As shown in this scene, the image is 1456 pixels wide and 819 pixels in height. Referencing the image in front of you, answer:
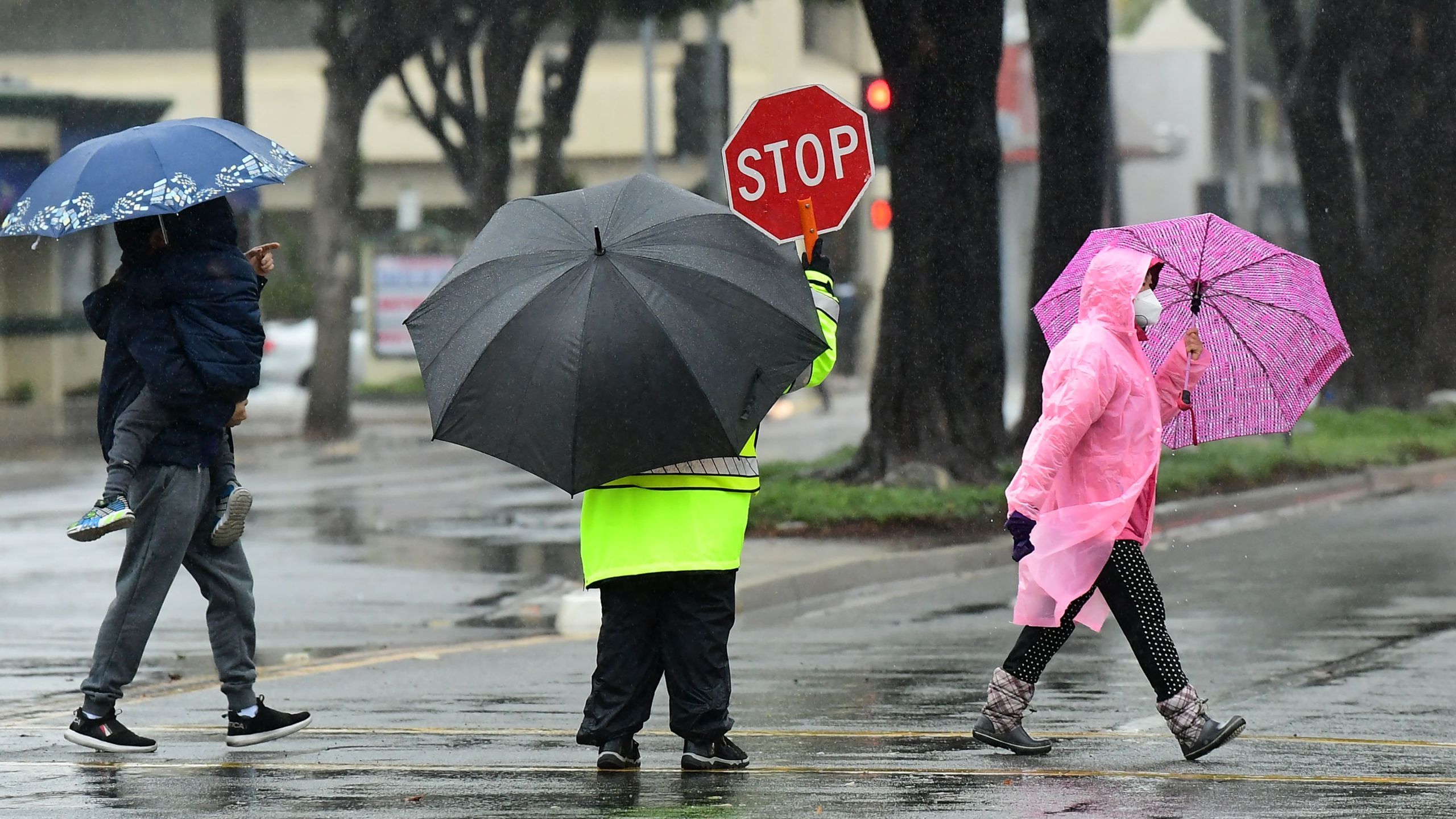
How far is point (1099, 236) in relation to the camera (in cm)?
679

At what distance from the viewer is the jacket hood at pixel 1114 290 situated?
6.39 metres

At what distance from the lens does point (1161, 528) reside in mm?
15344

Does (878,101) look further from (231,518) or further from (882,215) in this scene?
(231,518)

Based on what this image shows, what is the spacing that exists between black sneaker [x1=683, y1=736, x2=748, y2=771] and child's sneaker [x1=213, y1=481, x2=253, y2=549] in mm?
1681

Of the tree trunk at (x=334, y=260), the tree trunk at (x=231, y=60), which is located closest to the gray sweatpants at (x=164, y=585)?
the tree trunk at (x=334, y=260)

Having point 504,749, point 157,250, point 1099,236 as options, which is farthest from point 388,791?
point 1099,236

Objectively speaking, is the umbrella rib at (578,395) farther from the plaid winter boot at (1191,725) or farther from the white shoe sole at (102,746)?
the plaid winter boot at (1191,725)

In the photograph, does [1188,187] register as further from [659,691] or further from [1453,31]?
[659,691]

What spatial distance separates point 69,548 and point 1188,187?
4289 centimetres

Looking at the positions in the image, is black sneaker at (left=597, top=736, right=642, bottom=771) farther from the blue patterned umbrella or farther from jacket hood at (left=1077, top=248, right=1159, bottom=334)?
the blue patterned umbrella

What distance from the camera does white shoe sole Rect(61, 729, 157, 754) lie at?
21.9ft

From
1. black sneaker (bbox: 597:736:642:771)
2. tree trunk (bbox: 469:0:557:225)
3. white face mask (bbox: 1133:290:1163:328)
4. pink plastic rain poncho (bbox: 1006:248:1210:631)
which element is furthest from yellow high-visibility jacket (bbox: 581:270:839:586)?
tree trunk (bbox: 469:0:557:225)

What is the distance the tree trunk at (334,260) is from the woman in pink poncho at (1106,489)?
64.8 feet

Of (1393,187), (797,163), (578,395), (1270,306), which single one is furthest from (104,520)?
(1393,187)
